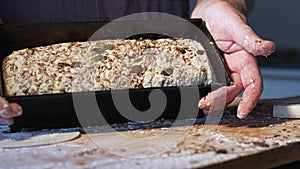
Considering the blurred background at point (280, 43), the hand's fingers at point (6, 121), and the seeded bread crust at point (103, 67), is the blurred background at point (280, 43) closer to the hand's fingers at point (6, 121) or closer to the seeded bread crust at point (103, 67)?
the seeded bread crust at point (103, 67)

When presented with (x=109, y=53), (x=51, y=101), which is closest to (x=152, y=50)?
(x=109, y=53)

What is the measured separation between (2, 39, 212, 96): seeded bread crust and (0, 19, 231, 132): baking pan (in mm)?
36

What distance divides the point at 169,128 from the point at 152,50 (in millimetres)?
259

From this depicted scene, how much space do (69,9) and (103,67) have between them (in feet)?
1.90

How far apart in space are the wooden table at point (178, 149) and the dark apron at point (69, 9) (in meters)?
0.71

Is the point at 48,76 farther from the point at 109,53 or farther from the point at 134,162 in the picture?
the point at 134,162

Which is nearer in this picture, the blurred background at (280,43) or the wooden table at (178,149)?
the wooden table at (178,149)

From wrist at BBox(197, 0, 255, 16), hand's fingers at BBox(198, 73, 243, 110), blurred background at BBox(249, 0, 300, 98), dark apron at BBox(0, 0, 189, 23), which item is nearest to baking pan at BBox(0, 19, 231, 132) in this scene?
hand's fingers at BBox(198, 73, 243, 110)

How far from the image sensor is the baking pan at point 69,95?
1.17 metres

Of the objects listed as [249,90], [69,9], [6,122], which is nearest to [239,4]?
[249,90]

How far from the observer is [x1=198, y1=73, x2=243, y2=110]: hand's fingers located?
125cm

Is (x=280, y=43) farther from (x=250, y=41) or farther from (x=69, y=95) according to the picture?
(x=69, y=95)

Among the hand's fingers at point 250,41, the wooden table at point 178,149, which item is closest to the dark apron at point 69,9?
the hand's fingers at point 250,41

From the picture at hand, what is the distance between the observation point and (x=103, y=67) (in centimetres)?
133
